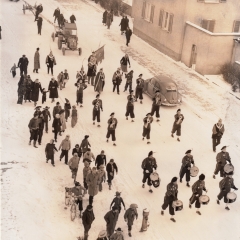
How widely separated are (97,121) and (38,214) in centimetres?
684

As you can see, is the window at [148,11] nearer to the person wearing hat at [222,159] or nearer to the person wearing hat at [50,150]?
the person wearing hat at [222,159]

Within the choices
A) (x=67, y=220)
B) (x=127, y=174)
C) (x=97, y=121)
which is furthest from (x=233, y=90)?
(x=67, y=220)

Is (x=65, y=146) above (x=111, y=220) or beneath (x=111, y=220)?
above

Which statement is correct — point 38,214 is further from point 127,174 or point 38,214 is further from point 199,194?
point 199,194

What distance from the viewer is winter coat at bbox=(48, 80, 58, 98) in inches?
856

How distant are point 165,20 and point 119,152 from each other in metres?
16.6

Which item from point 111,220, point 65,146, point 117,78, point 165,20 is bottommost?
point 111,220

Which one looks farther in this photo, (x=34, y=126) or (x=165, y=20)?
(x=165, y=20)

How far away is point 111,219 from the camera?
521 inches

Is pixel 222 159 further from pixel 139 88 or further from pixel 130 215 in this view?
pixel 139 88

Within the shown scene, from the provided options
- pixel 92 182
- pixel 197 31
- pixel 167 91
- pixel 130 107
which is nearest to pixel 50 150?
pixel 92 182

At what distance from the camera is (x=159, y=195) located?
52.0ft

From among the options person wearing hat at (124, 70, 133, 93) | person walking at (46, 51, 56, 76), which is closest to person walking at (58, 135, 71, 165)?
person wearing hat at (124, 70, 133, 93)

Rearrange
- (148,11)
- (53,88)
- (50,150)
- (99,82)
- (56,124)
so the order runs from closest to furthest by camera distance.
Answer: (50,150)
(56,124)
(53,88)
(99,82)
(148,11)
